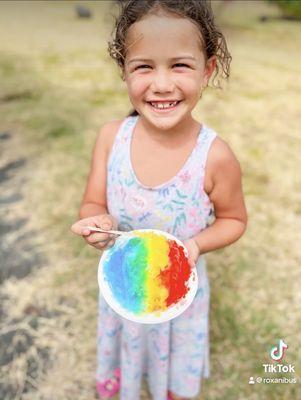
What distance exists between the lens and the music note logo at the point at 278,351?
7.41ft

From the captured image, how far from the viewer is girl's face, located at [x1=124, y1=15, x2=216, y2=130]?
1253 millimetres

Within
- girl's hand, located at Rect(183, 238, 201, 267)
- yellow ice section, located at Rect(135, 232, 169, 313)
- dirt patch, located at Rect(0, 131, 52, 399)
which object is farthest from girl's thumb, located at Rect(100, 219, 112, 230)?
dirt patch, located at Rect(0, 131, 52, 399)

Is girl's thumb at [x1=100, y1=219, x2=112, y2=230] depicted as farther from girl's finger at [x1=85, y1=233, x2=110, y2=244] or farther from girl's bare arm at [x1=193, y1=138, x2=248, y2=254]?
girl's bare arm at [x1=193, y1=138, x2=248, y2=254]

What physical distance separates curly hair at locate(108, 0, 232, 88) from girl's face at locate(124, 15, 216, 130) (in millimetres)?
25

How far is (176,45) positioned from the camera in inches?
49.3

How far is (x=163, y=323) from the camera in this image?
5.60ft

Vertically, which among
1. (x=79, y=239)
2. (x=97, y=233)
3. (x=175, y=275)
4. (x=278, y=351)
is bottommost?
(x=278, y=351)

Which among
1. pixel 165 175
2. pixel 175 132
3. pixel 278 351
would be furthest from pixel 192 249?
pixel 278 351

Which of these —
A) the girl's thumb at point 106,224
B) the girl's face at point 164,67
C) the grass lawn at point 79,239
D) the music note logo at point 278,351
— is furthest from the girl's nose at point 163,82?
the music note logo at point 278,351

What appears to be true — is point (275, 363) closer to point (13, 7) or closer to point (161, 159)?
point (161, 159)

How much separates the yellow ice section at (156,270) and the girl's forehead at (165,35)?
1.84ft

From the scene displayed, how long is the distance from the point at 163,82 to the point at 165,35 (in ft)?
0.42

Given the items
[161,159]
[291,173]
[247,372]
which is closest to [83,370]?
[247,372]

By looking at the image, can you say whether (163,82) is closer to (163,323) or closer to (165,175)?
(165,175)
